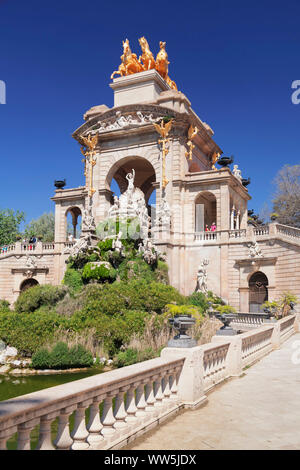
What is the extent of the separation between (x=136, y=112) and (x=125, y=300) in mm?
18075

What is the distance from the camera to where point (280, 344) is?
16094 millimetres

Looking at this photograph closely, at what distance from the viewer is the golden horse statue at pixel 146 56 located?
38062 millimetres

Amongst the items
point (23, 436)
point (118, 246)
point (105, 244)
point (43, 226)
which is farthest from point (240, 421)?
point (43, 226)

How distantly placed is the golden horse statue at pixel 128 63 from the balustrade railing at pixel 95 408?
35.6 metres

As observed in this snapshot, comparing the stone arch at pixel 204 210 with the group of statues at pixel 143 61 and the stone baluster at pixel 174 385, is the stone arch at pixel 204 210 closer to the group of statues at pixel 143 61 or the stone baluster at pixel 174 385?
the group of statues at pixel 143 61

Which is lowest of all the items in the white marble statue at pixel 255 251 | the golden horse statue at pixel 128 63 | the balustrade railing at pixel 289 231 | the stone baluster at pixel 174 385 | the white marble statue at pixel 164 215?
the stone baluster at pixel 174 385

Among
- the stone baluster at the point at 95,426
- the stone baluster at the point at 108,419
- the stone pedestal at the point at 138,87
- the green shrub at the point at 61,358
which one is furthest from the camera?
the stone pedestal at the point at 138,87

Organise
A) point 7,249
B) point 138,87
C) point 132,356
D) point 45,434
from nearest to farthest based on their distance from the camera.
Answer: point 45,434 < point 132,356 < point 138,87 < point 7,249

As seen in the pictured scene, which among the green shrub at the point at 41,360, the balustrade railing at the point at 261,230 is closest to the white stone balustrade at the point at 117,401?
the green shrub at the point at 41,360

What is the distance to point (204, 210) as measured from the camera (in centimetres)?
3709

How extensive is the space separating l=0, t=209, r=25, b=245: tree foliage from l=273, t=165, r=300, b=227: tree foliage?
29.9 m

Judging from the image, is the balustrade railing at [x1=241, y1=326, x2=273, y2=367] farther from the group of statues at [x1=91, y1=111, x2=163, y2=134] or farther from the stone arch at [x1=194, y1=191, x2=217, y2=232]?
the group of statues at [x1=91, y1=111, x2=163, y2=134]

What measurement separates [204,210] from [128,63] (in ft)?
49.2

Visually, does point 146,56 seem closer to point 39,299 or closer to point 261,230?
point 261,230
